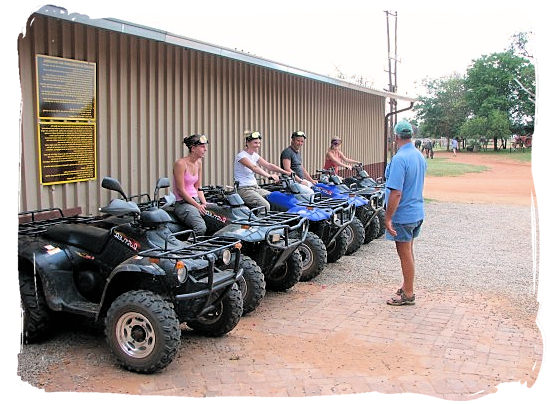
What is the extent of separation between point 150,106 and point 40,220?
248 cm

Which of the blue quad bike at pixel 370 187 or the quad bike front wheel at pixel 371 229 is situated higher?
the blue quad bike at pixel 370 187

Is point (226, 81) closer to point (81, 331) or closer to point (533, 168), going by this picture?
point (81, 331)

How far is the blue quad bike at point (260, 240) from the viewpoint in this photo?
19.5 ft

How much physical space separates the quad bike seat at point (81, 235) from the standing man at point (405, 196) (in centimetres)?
298

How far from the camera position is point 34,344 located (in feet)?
16.6

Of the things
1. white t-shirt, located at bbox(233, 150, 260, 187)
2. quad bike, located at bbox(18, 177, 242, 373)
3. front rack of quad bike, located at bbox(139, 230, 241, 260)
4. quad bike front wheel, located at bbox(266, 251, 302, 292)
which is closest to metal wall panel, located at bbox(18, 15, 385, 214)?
white t-shirt, located at bbox(233, 150, 260, 187)

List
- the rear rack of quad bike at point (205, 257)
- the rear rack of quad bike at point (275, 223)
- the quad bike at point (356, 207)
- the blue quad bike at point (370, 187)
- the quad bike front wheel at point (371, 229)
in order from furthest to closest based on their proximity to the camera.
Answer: the quad bike front wheel at point (371, 229) → the blue quad bike at point (370, 187) → the quad bike at point (356, 207) → the rear rack of quad bike at point (275, 223) → the rear rack of quad bike at point (205, 257)

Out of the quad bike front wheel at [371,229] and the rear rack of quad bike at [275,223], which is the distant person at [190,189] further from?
the quad bike front wheel at [371,229]

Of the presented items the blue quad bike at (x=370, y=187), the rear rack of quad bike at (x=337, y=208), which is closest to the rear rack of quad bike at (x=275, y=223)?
the rear rack of quad bike at (x=337, y=208)

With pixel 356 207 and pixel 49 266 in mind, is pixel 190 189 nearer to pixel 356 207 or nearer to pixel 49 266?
pixel 49 266

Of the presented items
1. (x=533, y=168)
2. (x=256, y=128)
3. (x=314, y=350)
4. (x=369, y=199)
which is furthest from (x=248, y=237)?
(x=256, y=128)

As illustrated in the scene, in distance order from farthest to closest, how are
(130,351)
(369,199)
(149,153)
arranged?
1. (369,199)
2. (149,153)
3. (130,351)

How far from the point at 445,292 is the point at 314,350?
8.94ft

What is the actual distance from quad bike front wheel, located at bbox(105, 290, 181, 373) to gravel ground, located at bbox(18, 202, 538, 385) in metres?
0.59
